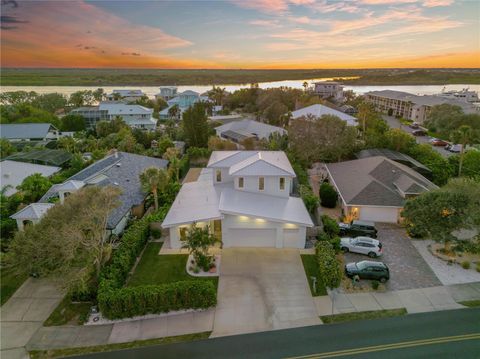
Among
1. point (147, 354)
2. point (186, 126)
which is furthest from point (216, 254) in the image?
point (186, 126)

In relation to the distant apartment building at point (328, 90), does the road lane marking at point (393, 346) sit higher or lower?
lower

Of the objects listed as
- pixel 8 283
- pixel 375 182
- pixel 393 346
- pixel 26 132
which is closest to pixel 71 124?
pixel 26 132

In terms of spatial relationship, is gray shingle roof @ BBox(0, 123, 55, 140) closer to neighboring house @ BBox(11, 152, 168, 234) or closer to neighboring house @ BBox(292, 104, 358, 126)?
neighboring house @ BBox(11, 152, 168, 234)

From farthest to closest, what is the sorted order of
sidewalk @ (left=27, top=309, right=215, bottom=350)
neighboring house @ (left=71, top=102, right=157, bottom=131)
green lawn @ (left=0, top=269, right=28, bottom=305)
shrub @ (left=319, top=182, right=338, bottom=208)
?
neighboring house @ (left=71, top=102, right=157, bottom=131), shrub @ (left=319, top=182, right=338, bottom=208), green lawn @ (left=0, top=269, right=28, bottom=305), sidewalk @ (left=27, top=309, right=215, bottom=350)

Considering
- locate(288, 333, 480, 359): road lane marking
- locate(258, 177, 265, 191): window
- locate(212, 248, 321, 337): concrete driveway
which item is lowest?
locate(212, 248, 321, 337): concrete driveway

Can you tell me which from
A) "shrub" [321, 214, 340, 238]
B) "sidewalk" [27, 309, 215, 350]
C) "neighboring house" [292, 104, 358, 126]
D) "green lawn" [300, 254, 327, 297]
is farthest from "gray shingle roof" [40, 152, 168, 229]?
"neighboring house" [292, 104, 358, 126]

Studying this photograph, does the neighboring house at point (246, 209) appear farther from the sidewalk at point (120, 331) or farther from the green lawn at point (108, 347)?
the green lawn at point (108, 347)

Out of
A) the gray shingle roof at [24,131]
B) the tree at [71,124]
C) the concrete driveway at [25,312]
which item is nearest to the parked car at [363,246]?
the concrete driveway at [25,312]
